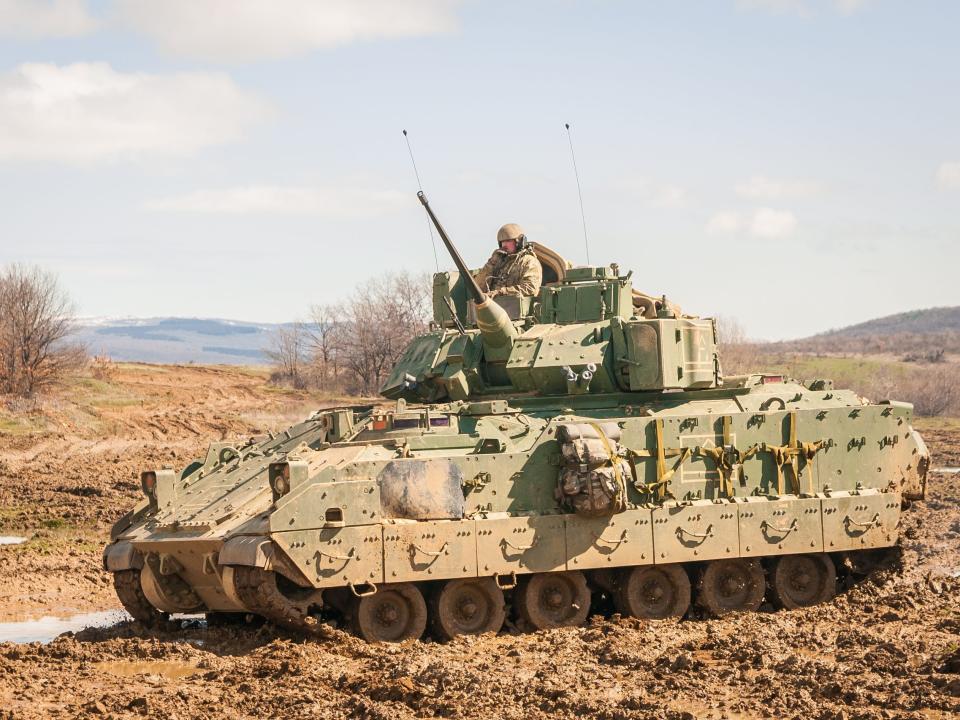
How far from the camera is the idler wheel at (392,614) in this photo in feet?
51.9

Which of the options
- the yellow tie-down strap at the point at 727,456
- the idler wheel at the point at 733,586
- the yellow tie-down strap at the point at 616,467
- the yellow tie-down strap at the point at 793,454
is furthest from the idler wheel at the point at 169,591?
the yellow tie-down strap at the point at 793,454

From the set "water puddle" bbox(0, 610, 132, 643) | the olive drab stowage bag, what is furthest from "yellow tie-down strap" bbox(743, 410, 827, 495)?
"water puddle" bbox(0, 610, 132, 643)

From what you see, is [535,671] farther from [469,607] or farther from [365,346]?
[365,346]

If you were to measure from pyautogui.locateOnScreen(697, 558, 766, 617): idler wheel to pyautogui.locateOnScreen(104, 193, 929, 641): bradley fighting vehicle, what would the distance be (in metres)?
0.02

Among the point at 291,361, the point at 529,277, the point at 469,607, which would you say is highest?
the point at 291,361

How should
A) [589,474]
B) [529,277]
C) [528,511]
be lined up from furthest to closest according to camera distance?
1. [529,277]
2. [528,511]
3. [589,474]

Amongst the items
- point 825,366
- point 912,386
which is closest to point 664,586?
point 912,386

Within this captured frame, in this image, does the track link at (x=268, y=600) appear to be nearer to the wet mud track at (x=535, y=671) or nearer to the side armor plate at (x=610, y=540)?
the wet mud track at (x=535, y=671)

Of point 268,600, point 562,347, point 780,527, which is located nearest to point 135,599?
point 268,600

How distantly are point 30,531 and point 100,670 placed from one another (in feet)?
41.5

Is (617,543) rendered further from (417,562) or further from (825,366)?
(825,366)

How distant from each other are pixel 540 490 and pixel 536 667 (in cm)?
279

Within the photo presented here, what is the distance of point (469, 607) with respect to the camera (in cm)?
1636

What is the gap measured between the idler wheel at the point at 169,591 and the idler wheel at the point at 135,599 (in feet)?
0.89
